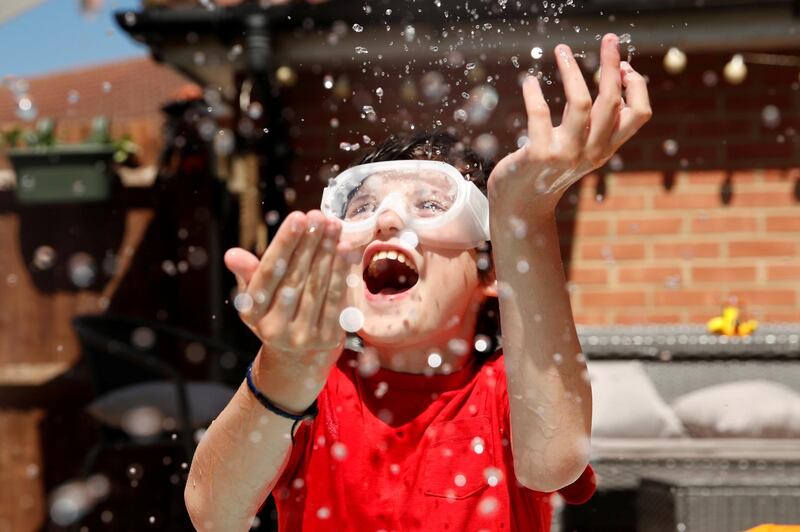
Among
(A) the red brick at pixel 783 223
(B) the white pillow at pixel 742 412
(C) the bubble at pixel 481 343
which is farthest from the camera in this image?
→ (A) the red brick at pixel 783 223

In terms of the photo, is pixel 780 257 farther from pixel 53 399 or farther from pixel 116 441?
pixel 53 399

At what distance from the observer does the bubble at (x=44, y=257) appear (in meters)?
5.82

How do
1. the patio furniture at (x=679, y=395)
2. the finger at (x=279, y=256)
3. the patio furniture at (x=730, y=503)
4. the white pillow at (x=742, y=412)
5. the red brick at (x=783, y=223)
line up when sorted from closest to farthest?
1. the finger at (x=279, y=256)
2. the patio furniture at (x=730, y=503)
3. the patio furniture at (x=679, y=395)
4. the white pillow at (x=742, y=412)
5. the red brick at (x=783, y=223)

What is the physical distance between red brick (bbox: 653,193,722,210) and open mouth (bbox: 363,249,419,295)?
10.9 ft

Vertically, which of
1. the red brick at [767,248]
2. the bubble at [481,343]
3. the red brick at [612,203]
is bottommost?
the red brick at [767,248]

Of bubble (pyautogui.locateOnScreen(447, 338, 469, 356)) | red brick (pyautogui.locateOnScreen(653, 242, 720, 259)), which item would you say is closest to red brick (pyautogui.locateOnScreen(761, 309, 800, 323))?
red brick (pyautogui.locateOnScreen(653, 242, 720, 259))

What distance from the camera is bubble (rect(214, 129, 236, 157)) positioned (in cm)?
536

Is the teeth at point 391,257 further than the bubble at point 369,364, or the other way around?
the bubble at point 369,364

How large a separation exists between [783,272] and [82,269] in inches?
148

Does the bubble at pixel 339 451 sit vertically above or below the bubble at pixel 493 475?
above

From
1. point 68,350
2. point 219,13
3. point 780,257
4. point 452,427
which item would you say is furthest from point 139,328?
point 452,427

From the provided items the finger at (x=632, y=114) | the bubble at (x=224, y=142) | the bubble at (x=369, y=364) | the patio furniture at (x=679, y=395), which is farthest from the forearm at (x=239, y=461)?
the bubble at (x=224, y=142)

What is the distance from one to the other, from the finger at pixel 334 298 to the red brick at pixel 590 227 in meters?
3.72

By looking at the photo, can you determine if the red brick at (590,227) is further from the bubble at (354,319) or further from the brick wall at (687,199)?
the bubble at (354,319)
